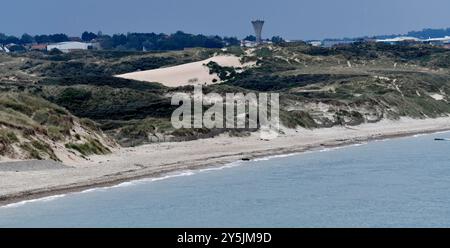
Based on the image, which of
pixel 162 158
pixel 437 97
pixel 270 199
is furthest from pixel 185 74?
pixel 270 199

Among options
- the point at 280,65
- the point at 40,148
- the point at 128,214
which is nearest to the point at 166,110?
the point at 40,148

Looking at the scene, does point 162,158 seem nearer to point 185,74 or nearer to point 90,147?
point 90,147

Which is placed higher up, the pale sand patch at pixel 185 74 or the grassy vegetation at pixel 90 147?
the pale sand patch at pixel 185 74

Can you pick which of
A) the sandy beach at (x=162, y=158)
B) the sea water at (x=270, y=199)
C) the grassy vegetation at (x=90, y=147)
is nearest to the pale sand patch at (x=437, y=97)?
the sandy beach at (x=162, y=158)

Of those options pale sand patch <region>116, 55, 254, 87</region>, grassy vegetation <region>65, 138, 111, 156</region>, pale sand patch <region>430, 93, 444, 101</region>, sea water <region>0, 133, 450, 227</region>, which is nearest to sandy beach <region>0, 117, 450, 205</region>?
grassy vegetation <region>65, 138, 111, 156</region>

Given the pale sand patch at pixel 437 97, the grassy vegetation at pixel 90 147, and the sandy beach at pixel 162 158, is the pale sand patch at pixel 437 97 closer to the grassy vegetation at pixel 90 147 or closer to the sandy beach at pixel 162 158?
the sandy beach at pixel 162 158
